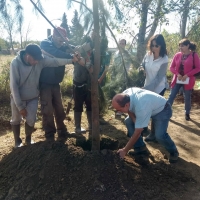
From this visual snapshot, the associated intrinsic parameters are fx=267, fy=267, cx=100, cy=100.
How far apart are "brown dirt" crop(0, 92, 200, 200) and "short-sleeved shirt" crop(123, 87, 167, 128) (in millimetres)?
573

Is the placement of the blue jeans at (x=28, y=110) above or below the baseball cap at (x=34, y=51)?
below

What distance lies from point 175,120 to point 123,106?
3091 mm

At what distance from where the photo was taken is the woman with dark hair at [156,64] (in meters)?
3.86

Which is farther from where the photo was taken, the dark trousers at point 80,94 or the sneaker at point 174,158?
the dark trousers at point 80,94

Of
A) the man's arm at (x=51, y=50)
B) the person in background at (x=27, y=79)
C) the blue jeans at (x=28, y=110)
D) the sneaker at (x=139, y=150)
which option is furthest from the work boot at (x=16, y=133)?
the sneaker at (x=139, y=150)

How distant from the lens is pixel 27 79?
3.67 meters

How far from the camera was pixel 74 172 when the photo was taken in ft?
9.91

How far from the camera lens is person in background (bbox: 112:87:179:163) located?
2.96 metres

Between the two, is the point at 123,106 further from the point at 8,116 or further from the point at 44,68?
the point at 8,116

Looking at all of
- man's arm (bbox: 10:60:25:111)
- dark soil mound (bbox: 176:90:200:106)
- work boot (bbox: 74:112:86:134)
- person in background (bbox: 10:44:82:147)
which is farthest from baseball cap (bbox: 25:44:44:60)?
dark soil mound (bbox: 176:90:200:106)

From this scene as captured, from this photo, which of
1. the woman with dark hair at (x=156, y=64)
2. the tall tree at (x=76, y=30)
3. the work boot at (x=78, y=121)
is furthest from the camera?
the work boot at (x=78, y=121)

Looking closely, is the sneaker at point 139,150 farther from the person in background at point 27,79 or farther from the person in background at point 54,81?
the person in background at point 27,79

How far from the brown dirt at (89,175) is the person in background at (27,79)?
507 mm

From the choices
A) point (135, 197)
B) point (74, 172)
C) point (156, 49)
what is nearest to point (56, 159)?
point (74, 172)
